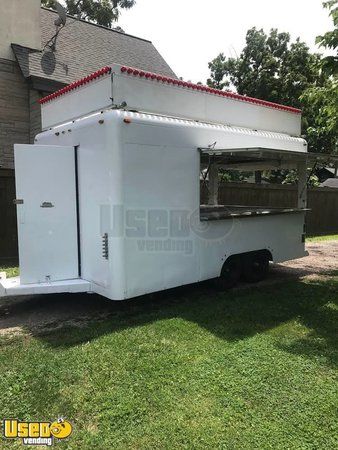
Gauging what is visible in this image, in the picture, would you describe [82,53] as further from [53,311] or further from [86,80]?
[53,311]

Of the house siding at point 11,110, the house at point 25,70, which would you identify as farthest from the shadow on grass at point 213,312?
the house siding at point 11,110

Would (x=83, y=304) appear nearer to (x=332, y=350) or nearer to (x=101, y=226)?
(x=101, y=226)

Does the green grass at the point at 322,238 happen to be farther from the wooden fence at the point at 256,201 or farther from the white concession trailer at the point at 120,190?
the white concession trailer at the point at 120,190

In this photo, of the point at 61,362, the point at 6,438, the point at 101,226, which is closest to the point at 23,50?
the point at 101,226

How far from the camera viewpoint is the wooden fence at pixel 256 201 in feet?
29.2

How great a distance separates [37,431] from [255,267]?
5.37 metres

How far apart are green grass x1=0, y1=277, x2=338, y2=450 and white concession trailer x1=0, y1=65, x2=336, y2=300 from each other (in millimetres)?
743

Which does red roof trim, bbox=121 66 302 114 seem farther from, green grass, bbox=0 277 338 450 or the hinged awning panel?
green grass, bbox=0 277 338 450

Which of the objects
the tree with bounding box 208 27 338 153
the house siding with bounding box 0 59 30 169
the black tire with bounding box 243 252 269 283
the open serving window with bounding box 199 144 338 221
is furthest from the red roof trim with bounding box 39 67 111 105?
the tree with bounding box 208 27 338 153

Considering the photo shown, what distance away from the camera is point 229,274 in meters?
7.02

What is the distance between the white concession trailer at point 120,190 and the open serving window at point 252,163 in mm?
72

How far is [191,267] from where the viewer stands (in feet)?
20.2

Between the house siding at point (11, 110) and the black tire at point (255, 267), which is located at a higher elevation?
the house siding at point (11, 110)

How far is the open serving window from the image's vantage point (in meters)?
6.15
